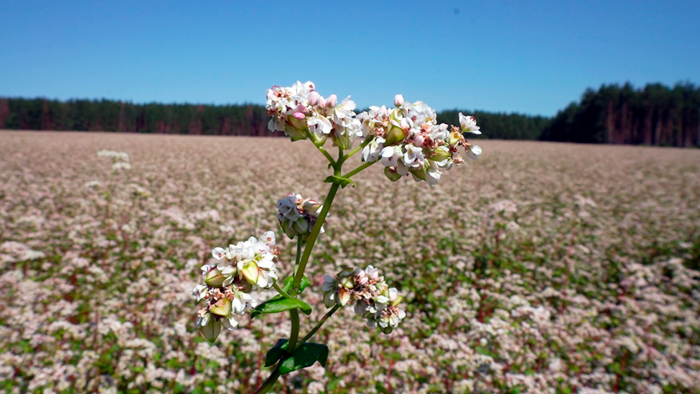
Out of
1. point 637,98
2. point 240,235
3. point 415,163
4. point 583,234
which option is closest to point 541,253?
point 583,234

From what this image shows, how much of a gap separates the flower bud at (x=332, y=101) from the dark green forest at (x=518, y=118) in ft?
154

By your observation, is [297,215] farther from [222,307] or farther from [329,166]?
[222,307]

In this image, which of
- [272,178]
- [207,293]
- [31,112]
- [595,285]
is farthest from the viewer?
[31,112]

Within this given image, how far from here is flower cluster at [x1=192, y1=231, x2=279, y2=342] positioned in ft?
3.17

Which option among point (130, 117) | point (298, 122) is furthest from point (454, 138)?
point (130, 117)

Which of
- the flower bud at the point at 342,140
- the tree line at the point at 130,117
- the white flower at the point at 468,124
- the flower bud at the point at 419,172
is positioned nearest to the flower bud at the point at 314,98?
the flower bud at the point at 342,140

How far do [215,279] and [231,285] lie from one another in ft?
0.14

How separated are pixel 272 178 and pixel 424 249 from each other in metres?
6.71

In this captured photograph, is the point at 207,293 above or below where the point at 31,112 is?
below

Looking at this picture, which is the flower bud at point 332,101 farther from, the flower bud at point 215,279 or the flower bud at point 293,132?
the flower bud at point 215,279

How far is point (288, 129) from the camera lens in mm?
1116

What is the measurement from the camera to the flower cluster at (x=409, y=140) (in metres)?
1.01

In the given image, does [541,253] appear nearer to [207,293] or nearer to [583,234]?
[583,234]

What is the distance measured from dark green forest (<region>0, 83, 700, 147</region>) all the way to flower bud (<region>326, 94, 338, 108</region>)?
47.0 meters
